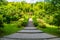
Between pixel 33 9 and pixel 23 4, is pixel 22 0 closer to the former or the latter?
pixel 23 4

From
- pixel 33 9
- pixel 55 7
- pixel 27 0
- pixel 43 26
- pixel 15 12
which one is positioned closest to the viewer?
pixel 55 7

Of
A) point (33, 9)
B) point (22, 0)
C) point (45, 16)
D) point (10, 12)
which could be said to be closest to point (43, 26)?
point (45, 16)

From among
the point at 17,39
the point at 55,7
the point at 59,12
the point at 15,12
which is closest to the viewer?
the point at 17,39

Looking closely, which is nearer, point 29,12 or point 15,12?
point 15,12

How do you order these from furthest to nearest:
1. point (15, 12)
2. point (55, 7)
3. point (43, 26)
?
1. point (15, 12)
2. point (43, 26)
3. point (55, 7)

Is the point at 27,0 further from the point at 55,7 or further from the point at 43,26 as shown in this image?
the point at 55,7

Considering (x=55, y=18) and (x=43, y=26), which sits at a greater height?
(x=55, y=18)

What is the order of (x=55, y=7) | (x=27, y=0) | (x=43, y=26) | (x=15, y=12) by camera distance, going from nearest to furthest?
1. (x=55, y=7)
2. (x=43, y=26)
3. (x=15, y=12)
4. (x=27, y=0)

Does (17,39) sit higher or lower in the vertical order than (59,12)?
lower

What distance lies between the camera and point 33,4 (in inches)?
986

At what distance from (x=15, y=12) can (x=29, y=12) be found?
4615mm

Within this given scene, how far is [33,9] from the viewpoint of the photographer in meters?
24.1

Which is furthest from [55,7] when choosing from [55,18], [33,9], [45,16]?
[33,9]

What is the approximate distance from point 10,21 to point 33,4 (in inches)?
309
